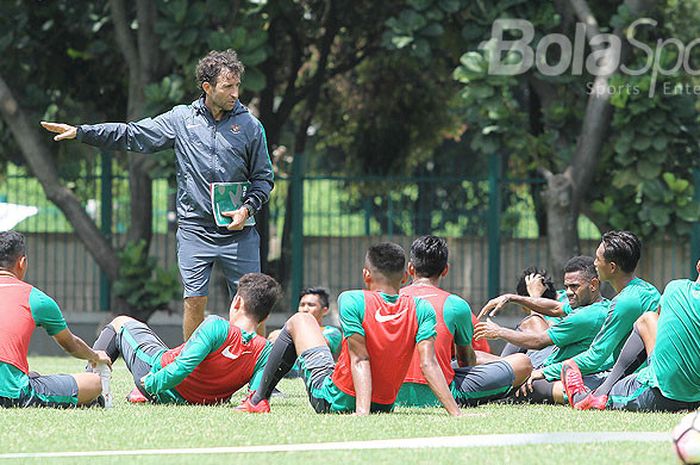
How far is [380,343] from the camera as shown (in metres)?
7.81

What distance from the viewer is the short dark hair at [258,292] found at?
27.9 ft

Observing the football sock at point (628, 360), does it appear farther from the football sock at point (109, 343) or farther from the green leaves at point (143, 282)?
the green leaves at point (143, 282)

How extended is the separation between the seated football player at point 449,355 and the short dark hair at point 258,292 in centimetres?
84

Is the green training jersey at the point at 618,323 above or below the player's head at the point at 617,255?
below

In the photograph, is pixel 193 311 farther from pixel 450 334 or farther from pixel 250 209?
pixel 450 334

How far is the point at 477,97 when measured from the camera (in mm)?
15352

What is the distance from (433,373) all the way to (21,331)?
2477 mm

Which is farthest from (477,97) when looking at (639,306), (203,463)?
(203,463)

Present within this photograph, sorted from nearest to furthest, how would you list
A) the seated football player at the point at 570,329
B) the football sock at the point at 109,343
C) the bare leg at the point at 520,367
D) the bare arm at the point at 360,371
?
the bare arm at the point at 360,371 → the bare leg at the point at 520,367 → the football sock at the point at 109,343 → the seated football player at the point at 570,329

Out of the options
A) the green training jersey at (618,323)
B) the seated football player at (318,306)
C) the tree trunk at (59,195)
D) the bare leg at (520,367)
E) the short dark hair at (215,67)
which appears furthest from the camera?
the tree trunk at (59,195)

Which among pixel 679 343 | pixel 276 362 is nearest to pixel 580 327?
pixel 679 343

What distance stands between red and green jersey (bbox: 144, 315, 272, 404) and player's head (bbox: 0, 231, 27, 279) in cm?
110

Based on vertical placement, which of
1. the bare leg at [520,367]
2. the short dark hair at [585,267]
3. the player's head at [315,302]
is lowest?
the bare leg at [520,367]

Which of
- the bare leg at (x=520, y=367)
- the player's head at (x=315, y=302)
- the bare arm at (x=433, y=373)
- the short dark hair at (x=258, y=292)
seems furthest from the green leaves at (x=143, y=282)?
the bare arm at (x=433, y=373)
